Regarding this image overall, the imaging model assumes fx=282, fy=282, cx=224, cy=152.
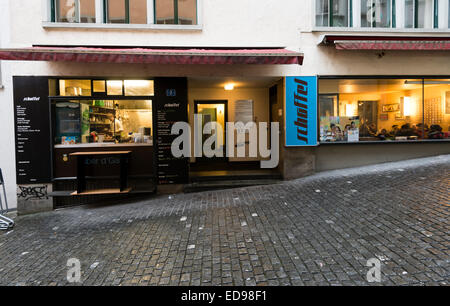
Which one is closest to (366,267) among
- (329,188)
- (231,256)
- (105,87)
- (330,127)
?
(231,256)

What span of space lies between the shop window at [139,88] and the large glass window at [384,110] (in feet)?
17.1

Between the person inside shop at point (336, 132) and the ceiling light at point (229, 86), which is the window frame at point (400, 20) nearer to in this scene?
the person inside shop at point (336, 132)

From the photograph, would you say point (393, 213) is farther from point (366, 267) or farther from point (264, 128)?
point (264, 128)

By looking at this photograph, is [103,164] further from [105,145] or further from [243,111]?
[243,111]

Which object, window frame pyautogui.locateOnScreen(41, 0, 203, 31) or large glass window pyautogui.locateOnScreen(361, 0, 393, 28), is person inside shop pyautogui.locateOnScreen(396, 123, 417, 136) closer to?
large glass window pyautogui.locateOnScreen(361, 0, 393, 28)

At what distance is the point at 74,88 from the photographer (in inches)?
319

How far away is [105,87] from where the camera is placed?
8172mm

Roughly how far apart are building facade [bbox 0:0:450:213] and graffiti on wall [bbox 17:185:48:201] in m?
0.03

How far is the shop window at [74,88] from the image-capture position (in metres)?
8.08

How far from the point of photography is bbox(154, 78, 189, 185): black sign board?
822cm

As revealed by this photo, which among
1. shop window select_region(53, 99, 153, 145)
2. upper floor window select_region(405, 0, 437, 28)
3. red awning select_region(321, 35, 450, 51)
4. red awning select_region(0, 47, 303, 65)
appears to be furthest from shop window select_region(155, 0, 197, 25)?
upper floor window select_region(405, 0, 437, 28)

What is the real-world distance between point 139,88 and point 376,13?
7.73 m

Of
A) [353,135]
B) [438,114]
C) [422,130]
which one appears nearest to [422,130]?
[422,130]
